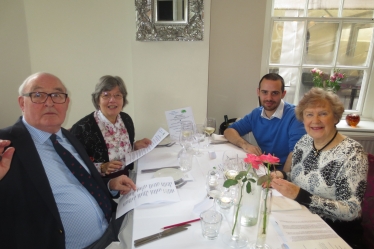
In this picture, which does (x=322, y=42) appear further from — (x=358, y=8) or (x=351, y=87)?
(x=351, y=87)

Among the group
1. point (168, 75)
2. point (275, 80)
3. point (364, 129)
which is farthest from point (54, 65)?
point (364, 129)

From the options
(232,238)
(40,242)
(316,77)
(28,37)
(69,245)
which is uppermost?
(28,37)

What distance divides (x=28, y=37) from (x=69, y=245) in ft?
6.69

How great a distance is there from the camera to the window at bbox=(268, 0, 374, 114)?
→ 8.96ft

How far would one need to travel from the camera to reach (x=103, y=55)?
2434mm

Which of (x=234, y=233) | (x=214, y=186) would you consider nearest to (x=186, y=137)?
(x=214, y=186)

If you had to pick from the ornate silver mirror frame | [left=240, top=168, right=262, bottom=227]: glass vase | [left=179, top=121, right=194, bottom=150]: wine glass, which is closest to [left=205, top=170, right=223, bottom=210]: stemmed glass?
[left=240, top=168, right=262, bottom=227]: glass vase

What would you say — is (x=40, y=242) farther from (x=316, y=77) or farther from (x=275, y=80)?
(x=316, y=77)

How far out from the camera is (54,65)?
242 centimetres

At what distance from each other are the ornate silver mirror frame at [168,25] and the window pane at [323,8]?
1391 millimetres

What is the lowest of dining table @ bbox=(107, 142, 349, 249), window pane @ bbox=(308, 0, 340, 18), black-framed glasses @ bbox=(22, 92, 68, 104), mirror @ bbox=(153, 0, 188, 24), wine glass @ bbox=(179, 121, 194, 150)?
dining table @ bbox=(107, 142, 349, 249)

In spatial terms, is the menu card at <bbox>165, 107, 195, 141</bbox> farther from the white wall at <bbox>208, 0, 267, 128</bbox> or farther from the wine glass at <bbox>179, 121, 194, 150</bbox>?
the white wall at <bbox>208, 0, 267, 128</bbox>

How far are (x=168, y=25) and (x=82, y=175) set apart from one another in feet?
4.90

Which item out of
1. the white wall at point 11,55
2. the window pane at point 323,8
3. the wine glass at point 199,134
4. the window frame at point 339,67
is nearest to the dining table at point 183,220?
the wine glass at point 199,134
